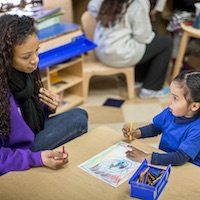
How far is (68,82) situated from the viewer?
8.80 feet

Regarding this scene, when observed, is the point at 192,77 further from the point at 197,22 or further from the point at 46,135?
the point at 197,22

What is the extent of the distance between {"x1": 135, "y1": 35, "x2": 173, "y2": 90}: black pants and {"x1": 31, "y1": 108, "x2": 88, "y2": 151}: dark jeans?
4.06 ft

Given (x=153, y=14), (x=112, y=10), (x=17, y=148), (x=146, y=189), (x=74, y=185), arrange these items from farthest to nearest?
(x=153, y=14) → (x=112, y=10) → (x=17, y=148) → (x=74, y=185) → (x=146, y=189)

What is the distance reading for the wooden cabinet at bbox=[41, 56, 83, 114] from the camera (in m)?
2.60

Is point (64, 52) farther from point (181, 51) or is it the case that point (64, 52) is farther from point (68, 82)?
point (181, 51)

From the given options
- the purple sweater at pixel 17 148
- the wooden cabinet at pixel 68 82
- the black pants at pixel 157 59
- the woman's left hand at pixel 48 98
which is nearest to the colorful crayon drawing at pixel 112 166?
the purple sweater at pixel 17 148

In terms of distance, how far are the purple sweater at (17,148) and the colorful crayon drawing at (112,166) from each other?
0.63 feet

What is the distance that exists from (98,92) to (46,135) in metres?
1.52

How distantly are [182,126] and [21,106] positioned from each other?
0.69 metres

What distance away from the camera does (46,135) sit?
1.55m

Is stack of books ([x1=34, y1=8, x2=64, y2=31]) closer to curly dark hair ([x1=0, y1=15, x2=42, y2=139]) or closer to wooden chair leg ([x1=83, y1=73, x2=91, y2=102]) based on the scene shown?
wooden chair leg ([x1=83, y1=73, x2=91, y2=102])

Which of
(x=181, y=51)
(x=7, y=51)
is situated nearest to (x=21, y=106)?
(x=7, y=51)

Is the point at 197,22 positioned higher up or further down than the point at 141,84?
higher up

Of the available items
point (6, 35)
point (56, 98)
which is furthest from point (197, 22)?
point (6, 35)
